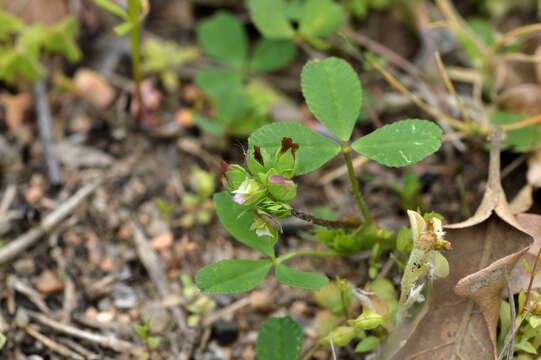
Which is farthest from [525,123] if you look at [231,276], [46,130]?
[46,130]

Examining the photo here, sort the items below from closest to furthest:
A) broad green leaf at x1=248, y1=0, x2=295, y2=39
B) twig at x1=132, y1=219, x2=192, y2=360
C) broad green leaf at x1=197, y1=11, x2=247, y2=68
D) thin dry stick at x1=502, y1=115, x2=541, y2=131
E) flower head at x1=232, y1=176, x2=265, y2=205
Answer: flower head at x1=232, y1=176, x2=265, y2=205 → twig at x1=132, y1=219, x2=192, y2=360 → thin dry stick at x1=502, y1=115, x2=541, y2=131 → broad green leaf at x1=248, y1=0, x2=295, y2=39 → broad green leaf at x1=197, y1=11, x2=247, y2=68

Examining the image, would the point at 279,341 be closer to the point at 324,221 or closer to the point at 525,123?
the point at 324,221

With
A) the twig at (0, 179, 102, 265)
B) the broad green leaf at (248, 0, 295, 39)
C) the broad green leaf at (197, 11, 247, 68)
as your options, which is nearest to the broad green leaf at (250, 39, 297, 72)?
the broad green leaf at (197, 11, 247, 68)

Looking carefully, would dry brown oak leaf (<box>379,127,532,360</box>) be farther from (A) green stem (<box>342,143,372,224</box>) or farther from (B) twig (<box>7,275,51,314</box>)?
(B) twig (<box>7,275,51,314</box>)

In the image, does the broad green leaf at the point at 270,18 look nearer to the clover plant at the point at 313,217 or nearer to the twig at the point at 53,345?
the clover plant at the point at 313,217

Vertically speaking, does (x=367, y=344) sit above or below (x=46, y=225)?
below

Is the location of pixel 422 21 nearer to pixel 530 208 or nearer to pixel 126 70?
pixel 530 208
